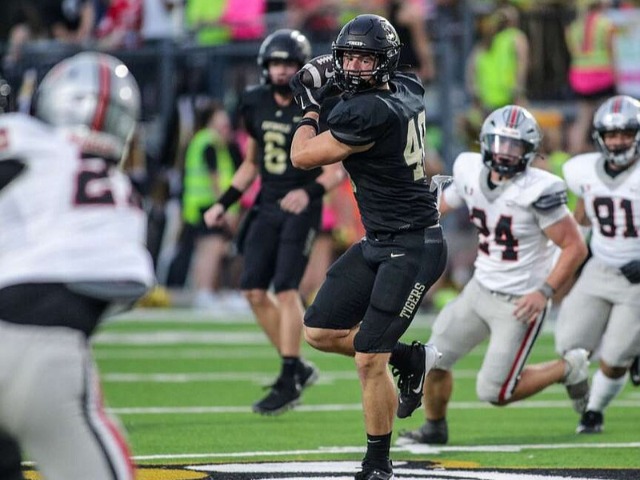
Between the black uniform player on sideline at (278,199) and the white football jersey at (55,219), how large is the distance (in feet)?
14.0

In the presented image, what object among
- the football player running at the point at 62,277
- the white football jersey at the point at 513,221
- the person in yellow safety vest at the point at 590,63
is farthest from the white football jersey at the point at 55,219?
the person in yellow safety vest at the point at 590,63

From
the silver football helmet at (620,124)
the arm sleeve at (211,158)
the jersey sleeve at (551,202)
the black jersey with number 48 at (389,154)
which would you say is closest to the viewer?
the black jersey with number 48 at (389,154)

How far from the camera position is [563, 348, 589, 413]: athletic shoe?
24.1 ft

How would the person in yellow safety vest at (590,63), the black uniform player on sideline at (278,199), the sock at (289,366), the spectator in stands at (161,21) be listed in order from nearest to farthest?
the sock at (289,366)
the black uniform player on sideline at (278,199)
the person in yellow safety vest at (590,63)
the spectator in stands at (161,21)

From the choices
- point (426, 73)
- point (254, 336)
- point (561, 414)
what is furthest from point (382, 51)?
point (426, 73)

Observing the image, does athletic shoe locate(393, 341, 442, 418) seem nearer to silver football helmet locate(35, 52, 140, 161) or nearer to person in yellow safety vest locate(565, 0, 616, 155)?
silver football helmet locate(35, 52, 140, 161)

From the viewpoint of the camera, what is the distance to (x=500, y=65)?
13438mm

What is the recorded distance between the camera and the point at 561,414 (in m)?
8.18

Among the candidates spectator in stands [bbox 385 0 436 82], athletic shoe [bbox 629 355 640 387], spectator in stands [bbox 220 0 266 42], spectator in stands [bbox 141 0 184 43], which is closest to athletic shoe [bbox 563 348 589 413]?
athletic shoe [bbox 629 355 640 387]

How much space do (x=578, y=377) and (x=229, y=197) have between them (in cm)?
220

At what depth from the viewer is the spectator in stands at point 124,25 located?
1479 centimetres

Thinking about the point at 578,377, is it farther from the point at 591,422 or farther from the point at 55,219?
the point at 55,219

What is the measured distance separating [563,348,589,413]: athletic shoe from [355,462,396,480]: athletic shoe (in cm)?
195

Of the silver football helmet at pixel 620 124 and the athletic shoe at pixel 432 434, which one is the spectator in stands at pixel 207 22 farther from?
the athletic shoe at pixel 432 434
